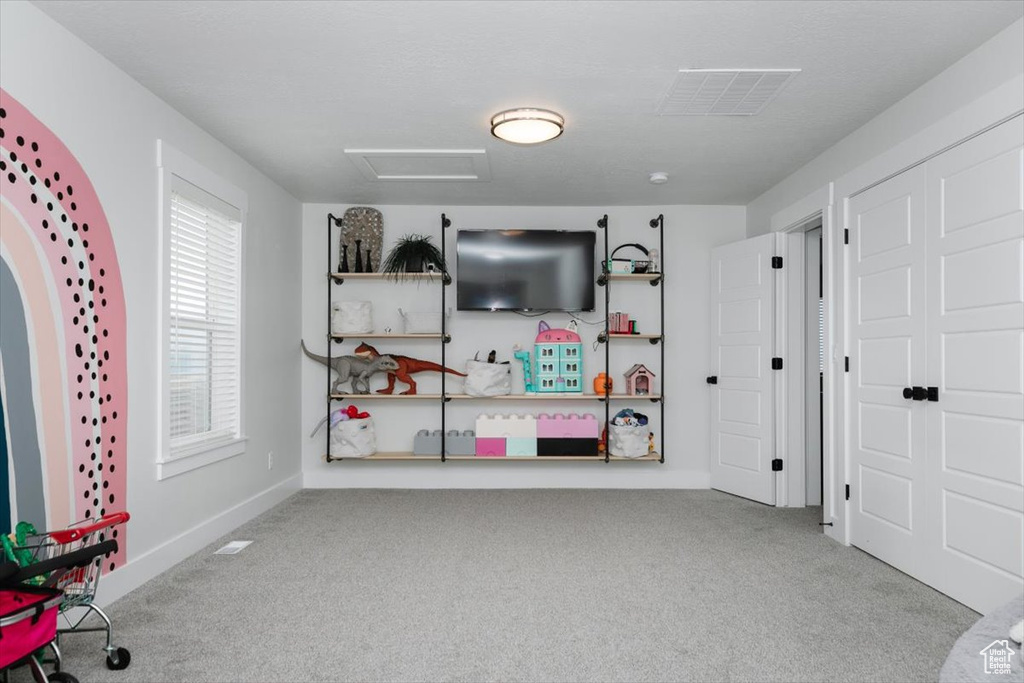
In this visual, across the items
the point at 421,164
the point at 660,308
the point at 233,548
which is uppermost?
the point at 421,164

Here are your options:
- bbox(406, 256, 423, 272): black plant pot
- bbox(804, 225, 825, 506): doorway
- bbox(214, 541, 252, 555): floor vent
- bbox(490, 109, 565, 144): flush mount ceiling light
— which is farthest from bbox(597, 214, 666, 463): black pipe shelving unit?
bbox(214, 541, 252, 555): floor vent

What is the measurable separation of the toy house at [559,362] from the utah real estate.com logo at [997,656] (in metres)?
3.79

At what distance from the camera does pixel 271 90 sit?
10.4 feet

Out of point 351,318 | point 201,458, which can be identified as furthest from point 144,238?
point 351,318

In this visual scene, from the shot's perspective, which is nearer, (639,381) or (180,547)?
(180,547)

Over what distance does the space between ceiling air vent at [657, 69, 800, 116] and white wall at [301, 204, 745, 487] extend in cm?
220

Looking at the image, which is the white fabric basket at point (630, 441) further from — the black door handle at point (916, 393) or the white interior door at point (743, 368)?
the black door handle at point (916, 393)

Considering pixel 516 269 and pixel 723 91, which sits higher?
pixel 723 91

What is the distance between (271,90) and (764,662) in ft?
10.8

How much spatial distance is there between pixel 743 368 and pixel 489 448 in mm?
2114

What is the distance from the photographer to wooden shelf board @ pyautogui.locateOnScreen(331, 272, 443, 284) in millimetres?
5254

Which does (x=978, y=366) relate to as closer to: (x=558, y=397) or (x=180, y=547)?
(x=558, y=397)

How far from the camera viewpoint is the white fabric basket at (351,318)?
17.1ft

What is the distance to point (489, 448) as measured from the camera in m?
5.20
